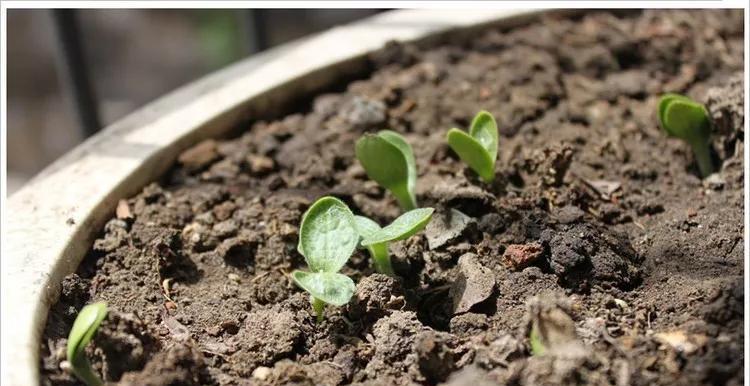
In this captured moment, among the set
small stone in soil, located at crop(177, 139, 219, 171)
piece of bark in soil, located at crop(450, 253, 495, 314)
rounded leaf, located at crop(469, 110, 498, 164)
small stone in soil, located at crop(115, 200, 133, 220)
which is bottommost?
piece of bark in soil, located at crop(450, 253, 495, 314)

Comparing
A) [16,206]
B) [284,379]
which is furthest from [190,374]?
[16,206]

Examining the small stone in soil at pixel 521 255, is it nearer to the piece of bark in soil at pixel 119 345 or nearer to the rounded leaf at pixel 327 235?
the rounded leaf at pixel 327 235

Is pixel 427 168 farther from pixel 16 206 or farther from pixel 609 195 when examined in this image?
pixel 16 206

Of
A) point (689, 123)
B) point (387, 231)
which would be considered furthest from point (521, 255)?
point (689, 123)

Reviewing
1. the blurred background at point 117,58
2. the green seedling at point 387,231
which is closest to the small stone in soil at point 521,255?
the green seedling at point 387,231

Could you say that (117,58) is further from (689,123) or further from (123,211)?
(689,123)

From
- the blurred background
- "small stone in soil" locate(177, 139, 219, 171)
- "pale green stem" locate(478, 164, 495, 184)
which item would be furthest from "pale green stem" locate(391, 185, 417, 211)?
the blurred background

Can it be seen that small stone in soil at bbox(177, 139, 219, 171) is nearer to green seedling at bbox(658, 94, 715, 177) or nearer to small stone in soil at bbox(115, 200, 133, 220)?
small stone in soil at bbox(115, 200, 133, 220)
